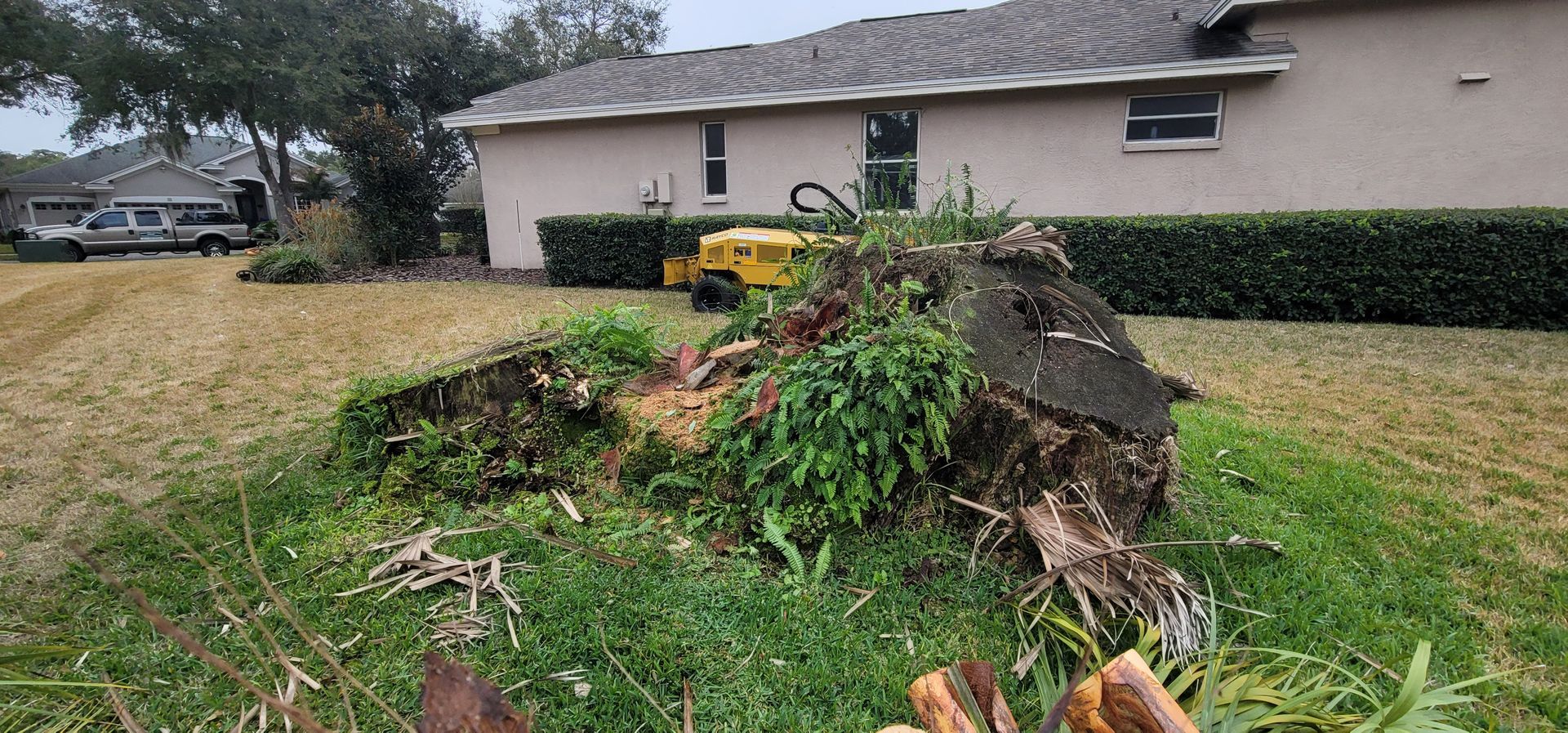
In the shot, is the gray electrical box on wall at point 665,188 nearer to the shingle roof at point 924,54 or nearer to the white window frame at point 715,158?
the white window frame at point 715,158

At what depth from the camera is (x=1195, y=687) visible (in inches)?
76.9

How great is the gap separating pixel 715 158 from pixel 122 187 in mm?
35930

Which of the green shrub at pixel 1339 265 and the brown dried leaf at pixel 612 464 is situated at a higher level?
the green shrub at pixel 1339 265

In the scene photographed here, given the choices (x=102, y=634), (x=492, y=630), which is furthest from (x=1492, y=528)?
(x=102, y=634)

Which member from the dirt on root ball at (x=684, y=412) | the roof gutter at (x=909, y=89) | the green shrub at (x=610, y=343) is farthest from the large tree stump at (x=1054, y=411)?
the roof gutter at (x=909, y=89)

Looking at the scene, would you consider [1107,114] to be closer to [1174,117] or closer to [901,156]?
[1174,117]

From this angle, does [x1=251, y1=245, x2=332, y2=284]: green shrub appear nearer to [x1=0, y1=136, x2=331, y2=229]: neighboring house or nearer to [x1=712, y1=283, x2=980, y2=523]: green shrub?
[x1=712, y1=283, x2=980, y2=523]: green shrub

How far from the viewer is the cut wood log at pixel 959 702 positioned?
66.8 inches

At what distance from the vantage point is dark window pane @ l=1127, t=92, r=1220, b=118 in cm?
875

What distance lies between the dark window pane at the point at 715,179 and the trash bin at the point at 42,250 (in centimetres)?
1883

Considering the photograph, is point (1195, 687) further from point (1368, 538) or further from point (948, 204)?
point (948, 204)

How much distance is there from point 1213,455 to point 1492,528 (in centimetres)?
105

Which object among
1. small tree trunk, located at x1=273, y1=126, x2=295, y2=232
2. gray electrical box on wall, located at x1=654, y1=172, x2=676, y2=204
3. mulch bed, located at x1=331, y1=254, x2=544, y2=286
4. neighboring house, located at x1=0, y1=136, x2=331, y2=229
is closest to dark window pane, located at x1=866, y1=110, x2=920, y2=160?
gray electrical box on wall, located at x1=654, y1=172, x2=676, y2=204

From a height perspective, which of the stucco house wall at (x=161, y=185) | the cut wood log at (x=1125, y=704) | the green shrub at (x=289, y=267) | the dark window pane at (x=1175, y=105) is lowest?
the cut wood log at (x=1125, y=704)
